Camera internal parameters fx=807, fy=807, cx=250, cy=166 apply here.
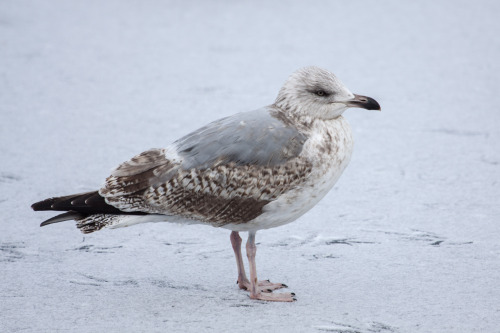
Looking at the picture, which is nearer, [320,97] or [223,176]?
[223,176]

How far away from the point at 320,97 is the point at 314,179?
46cm

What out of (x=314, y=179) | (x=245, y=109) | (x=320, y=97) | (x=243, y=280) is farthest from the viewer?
(x=245, y=109)

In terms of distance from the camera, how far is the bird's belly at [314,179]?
3.85m

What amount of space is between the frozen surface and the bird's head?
Answer: 87 cm

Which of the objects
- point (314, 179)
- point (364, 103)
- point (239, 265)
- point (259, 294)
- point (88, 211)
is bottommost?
point (259, 294)

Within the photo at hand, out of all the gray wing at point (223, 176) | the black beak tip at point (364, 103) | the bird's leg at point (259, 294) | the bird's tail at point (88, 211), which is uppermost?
the black beak tip at point (364, 103)

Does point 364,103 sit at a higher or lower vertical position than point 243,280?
higher

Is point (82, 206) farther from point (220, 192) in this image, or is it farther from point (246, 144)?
point (246, 144)

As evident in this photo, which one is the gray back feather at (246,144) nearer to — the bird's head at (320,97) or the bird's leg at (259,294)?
the bird's head at (320,97)

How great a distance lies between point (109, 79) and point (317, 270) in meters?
4.11

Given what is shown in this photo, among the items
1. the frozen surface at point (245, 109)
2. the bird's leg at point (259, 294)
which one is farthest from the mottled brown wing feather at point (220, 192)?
the frozen surface at point (245, 109)

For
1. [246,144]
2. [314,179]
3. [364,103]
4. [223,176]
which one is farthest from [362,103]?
[223,176]

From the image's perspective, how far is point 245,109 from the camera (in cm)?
700

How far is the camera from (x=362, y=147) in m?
6.40
